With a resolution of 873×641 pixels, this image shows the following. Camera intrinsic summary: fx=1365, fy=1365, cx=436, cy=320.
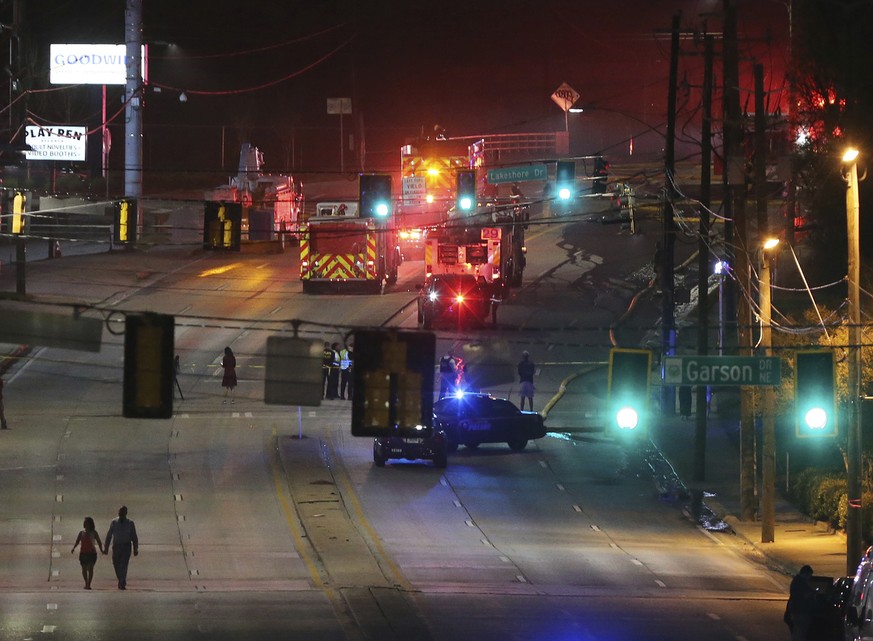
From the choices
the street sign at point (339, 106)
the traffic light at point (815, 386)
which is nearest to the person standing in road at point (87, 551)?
the traffic light at point (815, 386)

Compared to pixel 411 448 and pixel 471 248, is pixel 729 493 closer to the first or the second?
pixel 411 448

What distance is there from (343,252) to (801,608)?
1191 inches

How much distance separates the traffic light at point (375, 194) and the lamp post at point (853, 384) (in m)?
12.1

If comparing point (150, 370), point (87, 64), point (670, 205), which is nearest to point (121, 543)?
point (150, 370)

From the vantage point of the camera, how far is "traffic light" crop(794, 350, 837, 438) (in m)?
22.5

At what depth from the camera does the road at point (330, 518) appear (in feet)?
63.4

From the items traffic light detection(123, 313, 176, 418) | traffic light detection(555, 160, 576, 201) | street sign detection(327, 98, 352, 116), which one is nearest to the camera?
traffic light detection(123, 313, 176, 418)

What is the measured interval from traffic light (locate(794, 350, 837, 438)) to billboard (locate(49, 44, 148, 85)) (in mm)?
Result: 48368

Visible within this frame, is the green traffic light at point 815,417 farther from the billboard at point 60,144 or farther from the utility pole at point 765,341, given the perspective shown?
the billboard at point 60,144

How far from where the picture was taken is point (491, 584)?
21.8 metres

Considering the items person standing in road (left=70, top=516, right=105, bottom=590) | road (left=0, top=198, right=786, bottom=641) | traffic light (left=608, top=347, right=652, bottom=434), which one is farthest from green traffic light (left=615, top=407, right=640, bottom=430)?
person standing in road (left=70, top=516, right=105, bottom=590)

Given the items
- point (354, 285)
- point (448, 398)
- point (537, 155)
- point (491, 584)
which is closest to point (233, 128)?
point (537, 155)

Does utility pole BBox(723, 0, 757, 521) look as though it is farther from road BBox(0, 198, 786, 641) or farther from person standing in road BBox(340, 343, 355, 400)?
person standing in road BBox(340, 343, 355, 400)

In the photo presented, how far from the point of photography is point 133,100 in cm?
5425
